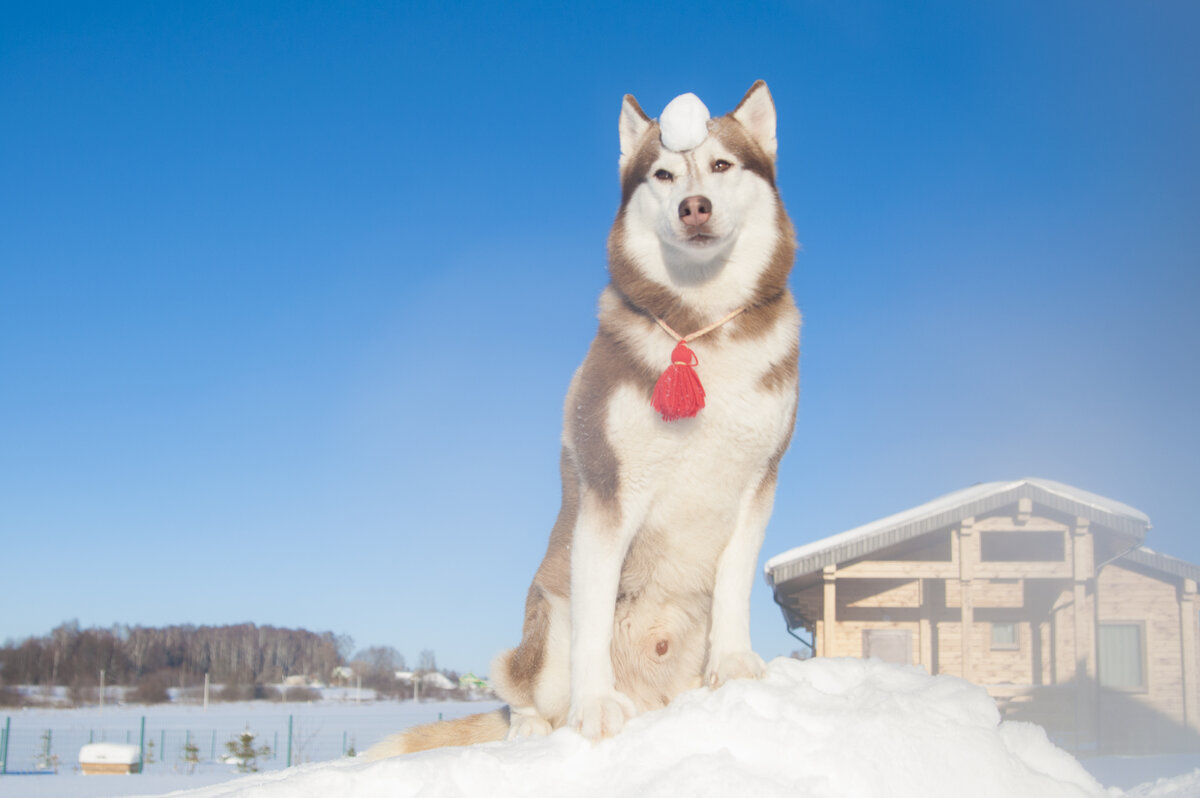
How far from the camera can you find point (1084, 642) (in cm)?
1480

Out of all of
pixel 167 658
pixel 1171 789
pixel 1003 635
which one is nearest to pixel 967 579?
pixel 1003 635

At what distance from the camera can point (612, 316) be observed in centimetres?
386

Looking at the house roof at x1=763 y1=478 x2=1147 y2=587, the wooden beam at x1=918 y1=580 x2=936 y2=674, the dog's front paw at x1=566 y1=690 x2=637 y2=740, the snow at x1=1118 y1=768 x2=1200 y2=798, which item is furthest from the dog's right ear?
the wooden beam at x1=918 y1=580 x2=936 y2=674

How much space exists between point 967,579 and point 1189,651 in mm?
4511

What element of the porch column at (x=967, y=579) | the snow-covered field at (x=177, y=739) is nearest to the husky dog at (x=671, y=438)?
the snow-covered field at (x=177, y=739)

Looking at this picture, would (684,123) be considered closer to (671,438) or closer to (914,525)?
(671,438)

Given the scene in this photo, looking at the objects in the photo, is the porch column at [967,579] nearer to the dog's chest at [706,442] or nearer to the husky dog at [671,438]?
the husky dog at [671,438]

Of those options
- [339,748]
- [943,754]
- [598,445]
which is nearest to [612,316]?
[598,445]

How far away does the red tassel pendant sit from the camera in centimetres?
337

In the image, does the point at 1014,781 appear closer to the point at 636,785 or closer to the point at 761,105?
the point at 636,785

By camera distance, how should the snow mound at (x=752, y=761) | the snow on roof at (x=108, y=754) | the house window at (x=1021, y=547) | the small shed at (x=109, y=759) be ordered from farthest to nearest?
the snow on roof at (x=108, y=754) → the small shed at (x=109, y=759) → the house window at (x=1021, y=547) → the snow mound at (x=752, y=761)

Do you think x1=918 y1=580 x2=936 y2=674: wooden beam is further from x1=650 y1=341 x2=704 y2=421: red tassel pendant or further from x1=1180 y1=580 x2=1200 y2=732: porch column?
x1=650 y1=341 x2=704 y2=421: red tassel pendant

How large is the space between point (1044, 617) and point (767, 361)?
15.7m

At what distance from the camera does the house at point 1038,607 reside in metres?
15.1
